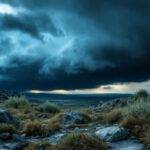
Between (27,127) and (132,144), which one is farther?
(27,127)

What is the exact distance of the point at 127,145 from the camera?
72.3 ft

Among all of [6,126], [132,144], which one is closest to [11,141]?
[6,126]

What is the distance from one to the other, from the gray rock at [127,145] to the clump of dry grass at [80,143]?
3.11ft

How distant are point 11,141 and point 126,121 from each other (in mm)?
5828

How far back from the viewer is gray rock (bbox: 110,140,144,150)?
2132 cm

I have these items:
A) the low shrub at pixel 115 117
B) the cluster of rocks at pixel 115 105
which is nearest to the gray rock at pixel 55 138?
the low shrub at pixel 115 117

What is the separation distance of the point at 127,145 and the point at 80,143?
2.51m

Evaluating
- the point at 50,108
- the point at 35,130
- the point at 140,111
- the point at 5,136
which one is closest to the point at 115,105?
the point at 50,108

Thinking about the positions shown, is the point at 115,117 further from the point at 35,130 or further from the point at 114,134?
the point at 114,134

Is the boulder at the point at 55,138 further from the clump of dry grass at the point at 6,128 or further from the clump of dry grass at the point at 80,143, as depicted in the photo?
the clump of dry grass at the point at 80,143

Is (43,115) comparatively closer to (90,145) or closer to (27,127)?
(27,127)

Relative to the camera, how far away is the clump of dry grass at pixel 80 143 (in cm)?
2058

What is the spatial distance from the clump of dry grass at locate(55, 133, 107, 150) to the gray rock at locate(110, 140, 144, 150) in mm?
949

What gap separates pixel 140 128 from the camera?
23953 mm
